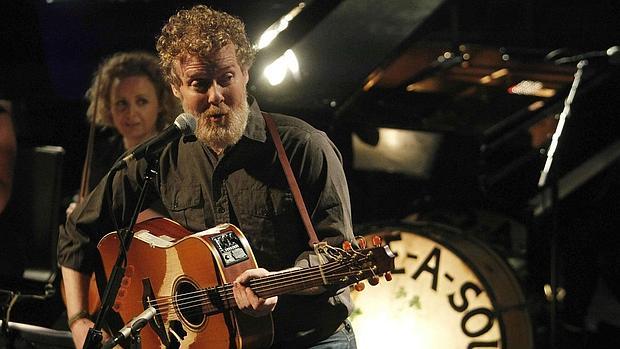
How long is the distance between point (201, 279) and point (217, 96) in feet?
1.98

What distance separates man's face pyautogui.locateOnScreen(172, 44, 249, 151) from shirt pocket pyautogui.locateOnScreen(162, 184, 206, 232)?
20cm

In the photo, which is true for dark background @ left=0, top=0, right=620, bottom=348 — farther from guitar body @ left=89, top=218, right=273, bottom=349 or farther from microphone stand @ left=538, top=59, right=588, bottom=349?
guitar body @ left=89, top=218, right=273, bottom=349

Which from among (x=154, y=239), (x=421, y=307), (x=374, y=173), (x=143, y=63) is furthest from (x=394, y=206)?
(x=154, y=239)

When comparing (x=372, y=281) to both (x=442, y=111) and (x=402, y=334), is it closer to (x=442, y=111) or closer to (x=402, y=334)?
(x=402, y=334)

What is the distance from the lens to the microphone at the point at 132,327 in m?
2.99

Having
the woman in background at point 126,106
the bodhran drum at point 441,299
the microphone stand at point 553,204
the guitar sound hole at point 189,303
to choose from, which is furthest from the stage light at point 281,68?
the guitar sound hole at point 189,303

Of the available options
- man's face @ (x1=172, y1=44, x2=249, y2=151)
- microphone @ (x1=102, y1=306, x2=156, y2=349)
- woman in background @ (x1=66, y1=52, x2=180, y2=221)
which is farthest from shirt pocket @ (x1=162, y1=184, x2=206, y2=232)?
woman in background @ (x1=66, y1=52, x2=180, y2=221)

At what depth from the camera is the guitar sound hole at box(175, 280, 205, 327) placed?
3209mm

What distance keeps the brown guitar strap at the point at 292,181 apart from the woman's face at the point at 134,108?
46.1 inches

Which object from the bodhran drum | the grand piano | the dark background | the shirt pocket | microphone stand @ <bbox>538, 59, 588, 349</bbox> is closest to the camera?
the shirt pocket

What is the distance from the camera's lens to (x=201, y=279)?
3193 mm

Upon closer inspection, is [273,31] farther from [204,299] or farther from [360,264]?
[360,264]

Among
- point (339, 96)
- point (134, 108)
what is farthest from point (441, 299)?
point (134, 108)

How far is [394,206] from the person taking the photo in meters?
4.83
